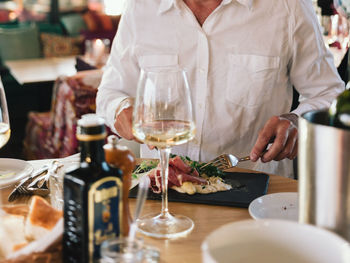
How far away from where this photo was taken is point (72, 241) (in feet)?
2.54

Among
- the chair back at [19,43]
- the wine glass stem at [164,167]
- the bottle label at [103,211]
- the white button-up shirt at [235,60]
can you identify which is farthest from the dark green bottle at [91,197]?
the chair back at [19,43]

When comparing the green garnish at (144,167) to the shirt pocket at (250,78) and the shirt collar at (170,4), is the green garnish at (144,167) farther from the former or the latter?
the shirt collar at (170,4)

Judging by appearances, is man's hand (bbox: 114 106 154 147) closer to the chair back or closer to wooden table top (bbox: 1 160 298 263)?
wooden table top (bbox: 1 160 298 263)

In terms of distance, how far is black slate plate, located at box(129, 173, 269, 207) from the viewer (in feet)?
3.73

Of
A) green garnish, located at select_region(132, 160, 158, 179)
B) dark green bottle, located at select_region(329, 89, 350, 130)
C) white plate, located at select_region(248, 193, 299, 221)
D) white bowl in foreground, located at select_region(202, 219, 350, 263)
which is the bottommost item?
green garnish, located at select_region(132, 160, 158, 179)

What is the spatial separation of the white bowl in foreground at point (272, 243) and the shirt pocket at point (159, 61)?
120 cm

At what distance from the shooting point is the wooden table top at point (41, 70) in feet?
13.3

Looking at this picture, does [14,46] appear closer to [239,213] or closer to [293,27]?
[293,27]

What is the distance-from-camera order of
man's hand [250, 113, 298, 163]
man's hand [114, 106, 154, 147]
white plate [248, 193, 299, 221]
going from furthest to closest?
man's hand [114, 106, 154, 147] → man's hand [250, 113, 298, 163] → white plate [248, 193, 299, 221]

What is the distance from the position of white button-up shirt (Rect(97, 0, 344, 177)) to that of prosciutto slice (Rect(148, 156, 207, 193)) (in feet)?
1.63

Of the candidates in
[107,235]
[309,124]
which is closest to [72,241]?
[107,235]

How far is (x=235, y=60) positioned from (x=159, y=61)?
29 cm

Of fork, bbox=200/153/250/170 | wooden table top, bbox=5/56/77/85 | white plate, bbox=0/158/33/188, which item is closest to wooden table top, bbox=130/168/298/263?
fork, bbox=200/153/250/170

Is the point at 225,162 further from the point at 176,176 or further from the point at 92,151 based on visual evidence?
the point at 92,151
